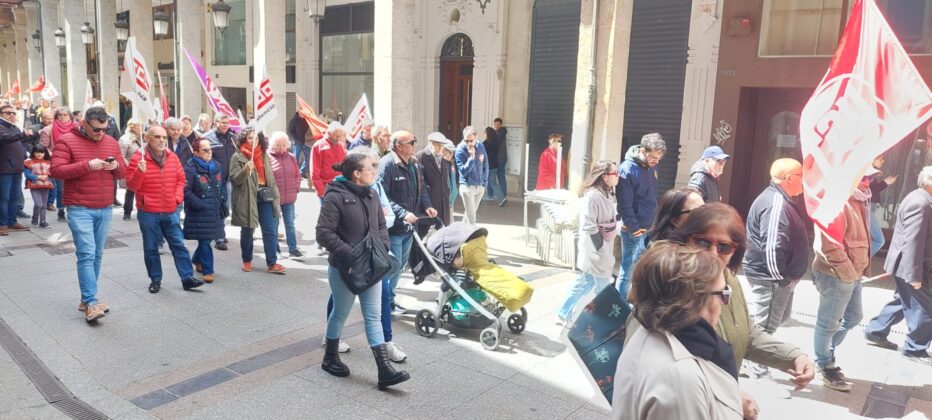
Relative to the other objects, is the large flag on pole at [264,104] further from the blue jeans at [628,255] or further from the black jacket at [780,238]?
the black jacket at [780,238]

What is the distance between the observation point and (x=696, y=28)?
451 inches

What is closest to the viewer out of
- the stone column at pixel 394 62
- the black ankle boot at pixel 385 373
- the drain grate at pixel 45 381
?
the drain grate at pixel 45 381

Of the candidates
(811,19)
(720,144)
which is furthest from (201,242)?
(811,19)

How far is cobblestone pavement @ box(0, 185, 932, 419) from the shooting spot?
460 centimetres

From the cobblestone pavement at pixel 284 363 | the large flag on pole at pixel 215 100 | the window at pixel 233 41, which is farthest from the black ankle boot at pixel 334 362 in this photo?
the window at pixel 233 41

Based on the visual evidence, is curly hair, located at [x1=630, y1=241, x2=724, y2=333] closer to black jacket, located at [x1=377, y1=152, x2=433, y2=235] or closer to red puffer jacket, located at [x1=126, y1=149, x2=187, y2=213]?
black jacket, located at [x1=377, y1=152, x2=433, y2=235]

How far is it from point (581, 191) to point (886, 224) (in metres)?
6.58

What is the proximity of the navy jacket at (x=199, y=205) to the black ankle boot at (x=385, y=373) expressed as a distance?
364cm

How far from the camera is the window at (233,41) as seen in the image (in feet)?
73.6

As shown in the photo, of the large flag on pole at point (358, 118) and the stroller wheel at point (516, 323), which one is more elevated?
the large flag on pole at point (358, 118)

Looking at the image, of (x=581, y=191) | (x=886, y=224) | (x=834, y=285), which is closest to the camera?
(x=834, y=285)

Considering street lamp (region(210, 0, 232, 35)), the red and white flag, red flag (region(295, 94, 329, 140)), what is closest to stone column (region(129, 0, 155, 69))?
street lamp (region(210, 0, 232, 35))

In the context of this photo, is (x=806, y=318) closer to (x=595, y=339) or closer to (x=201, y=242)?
(x=595, y=339)

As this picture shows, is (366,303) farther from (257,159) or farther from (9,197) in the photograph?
(9,197)
